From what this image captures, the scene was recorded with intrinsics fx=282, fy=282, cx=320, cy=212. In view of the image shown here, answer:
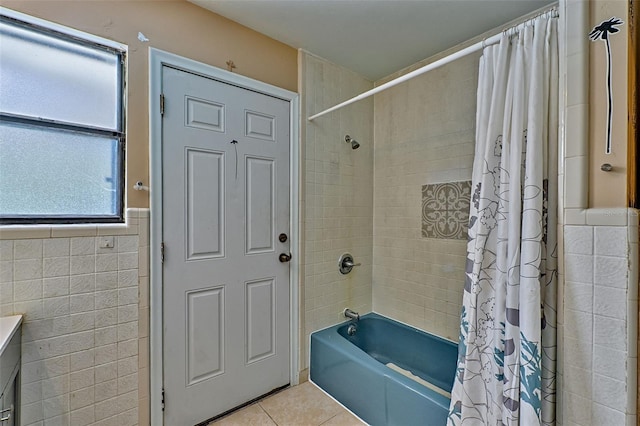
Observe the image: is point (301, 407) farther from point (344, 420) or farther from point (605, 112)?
point (605, 112)

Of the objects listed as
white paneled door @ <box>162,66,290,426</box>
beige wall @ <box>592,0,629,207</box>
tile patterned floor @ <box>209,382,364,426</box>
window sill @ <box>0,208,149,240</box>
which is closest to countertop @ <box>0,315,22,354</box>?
window sill @ <box>0,208,149,240</box>

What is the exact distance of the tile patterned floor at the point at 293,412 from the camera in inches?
65.9

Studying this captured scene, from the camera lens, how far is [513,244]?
1.08 m

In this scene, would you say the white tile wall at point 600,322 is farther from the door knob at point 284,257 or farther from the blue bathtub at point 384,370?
the door knob at point 284,257

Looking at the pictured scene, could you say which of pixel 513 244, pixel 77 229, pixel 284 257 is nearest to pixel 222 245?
pixel 284 257

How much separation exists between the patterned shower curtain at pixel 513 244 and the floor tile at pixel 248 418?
3.54 feet

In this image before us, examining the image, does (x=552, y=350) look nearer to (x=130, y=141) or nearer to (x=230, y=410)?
(x=230, y=410)

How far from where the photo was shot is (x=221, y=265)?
1719 millimetres

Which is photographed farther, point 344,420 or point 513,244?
point 344,420

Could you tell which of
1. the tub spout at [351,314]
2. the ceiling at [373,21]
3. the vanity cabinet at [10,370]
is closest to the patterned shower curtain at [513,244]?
the ceiling at [373,21]

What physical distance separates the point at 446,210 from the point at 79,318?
219 cm

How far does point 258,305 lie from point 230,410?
641mm

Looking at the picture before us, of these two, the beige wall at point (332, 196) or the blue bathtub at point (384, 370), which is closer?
the blue bathtub at point (384, 370)

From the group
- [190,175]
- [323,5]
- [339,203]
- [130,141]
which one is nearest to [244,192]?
[190,175]
